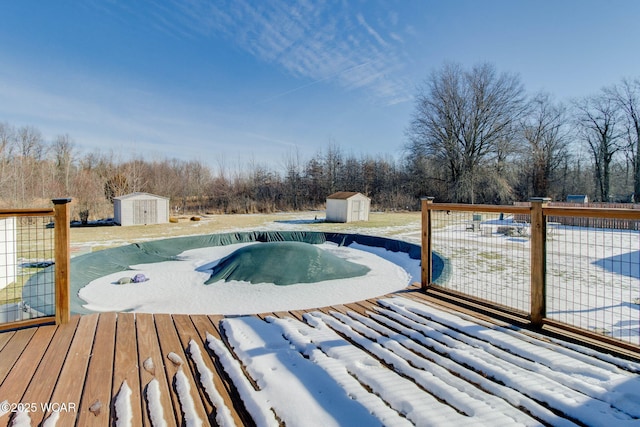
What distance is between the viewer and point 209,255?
876cm

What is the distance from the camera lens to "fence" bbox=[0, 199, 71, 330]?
6.98 feet

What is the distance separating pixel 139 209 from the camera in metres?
14.4

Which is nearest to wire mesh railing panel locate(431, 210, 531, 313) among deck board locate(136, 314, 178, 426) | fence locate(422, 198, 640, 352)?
fence locate(422, 198, 640, 352)

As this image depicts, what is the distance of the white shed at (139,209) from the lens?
14.0m

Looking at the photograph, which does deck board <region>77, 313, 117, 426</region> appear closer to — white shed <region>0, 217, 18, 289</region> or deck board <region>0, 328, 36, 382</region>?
deck board <region>0, 328, 36, 382</region>

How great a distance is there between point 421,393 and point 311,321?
3.39 ft

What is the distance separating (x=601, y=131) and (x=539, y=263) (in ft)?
84.8

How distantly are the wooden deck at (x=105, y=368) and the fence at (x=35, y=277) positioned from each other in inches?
6.4

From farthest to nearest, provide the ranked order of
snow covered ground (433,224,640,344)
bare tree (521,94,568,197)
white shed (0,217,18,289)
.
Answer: bare tree (521,94,568,197) < white shed (0,217,18,289) < snow covered ground (433,224,640,344)

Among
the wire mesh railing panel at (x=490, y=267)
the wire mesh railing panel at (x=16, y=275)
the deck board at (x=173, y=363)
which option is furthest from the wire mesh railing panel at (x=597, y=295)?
the wire mesh railing panel at (x=16, y=275)

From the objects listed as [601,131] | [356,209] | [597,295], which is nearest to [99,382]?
[597,295]

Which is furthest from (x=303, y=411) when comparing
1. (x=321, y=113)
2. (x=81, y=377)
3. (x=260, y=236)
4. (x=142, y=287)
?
(x=321, y=113)

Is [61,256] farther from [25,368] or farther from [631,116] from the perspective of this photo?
[631,116]

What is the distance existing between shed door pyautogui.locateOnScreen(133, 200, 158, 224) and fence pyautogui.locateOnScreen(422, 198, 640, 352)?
42.1 ft
